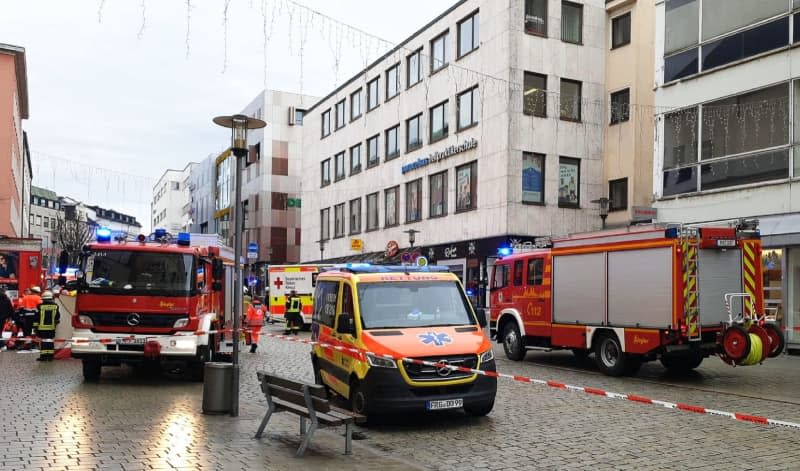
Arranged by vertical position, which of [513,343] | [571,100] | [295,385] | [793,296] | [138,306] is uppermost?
[571,100]

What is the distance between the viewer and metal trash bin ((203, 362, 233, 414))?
33.4 ft

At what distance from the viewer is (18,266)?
26.1 metres

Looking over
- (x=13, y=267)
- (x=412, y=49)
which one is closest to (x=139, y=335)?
(x=13, y=267)

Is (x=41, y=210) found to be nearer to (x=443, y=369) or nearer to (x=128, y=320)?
(x=128, y=320)

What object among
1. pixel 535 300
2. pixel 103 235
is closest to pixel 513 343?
pixel 535 300

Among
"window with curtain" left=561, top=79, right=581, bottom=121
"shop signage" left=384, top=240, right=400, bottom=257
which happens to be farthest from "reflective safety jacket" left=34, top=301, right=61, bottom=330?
"shop signage" left=384, top=240, right=400, bottom=257

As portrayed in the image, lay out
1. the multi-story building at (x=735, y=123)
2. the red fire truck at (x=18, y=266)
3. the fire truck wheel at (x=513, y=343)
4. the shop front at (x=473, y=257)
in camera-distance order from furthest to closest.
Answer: the shop front at (x=473, y=257) < the red fire truck at (x=18, y=266) < the multi-story building at (x=735, y=123) < the fire truck wheel at (x=513, y=343)

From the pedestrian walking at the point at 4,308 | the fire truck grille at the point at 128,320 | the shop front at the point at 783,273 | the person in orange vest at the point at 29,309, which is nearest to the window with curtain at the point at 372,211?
the person in orange vest at the point at 29,309

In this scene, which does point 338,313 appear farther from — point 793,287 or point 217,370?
point 793,287

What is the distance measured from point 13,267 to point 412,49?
2337 cm

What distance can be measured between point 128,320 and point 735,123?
16829 mm

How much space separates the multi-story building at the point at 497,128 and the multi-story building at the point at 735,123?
8.95 meters

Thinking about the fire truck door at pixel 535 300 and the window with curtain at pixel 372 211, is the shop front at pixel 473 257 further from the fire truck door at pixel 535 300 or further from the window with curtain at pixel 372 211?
the fire truck door at pixel 535 300

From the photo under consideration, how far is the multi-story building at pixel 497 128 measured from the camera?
107 feet
